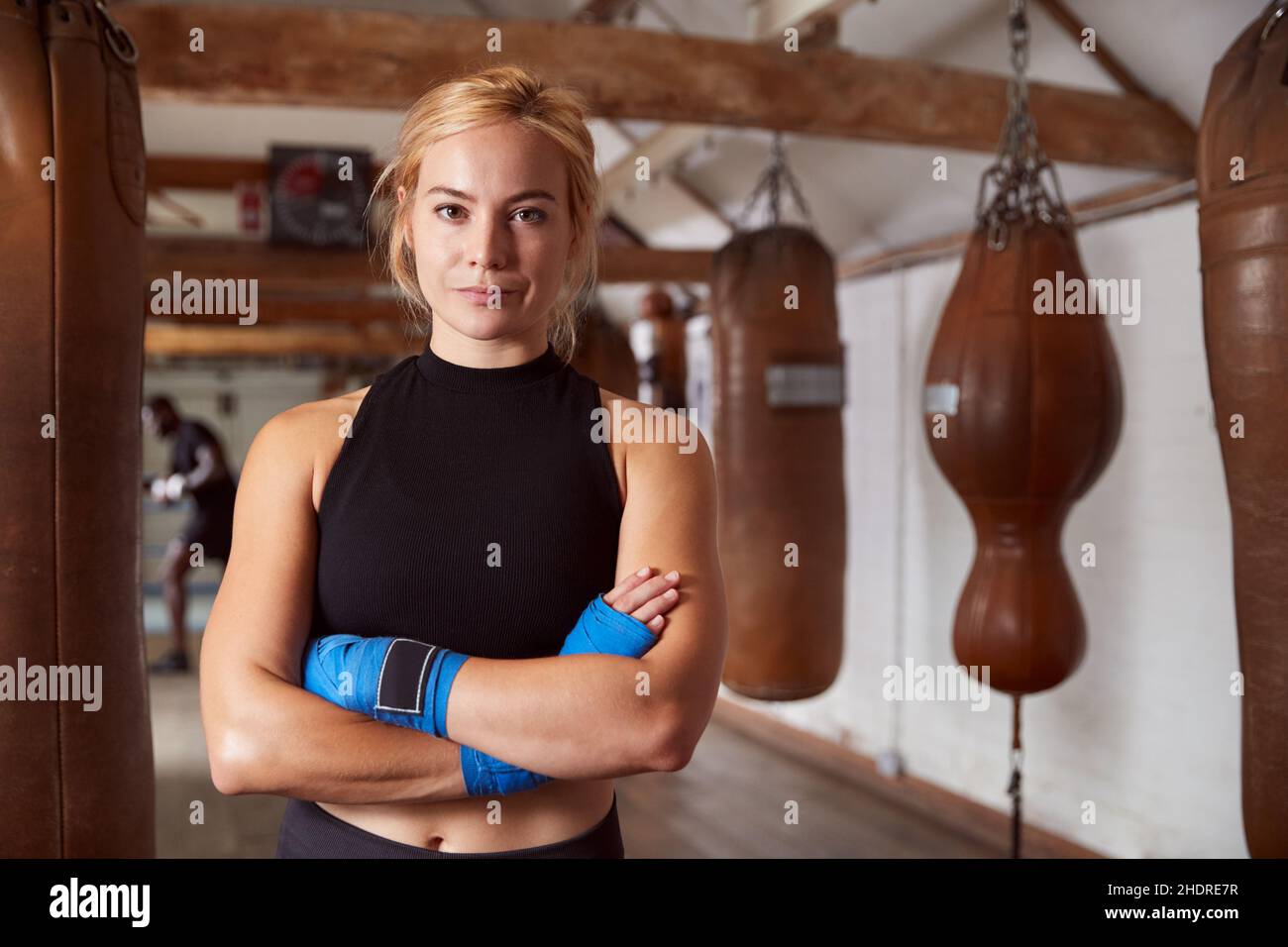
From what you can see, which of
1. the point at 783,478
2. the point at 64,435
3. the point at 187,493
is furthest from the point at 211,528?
the point at 64,435

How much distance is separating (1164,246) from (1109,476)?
0.84 meters

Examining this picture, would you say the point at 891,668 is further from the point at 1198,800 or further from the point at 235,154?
the point at 235,154

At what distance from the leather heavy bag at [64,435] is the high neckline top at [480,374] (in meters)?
0.74

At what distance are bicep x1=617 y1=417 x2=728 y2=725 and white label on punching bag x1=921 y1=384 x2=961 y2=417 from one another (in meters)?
1.67

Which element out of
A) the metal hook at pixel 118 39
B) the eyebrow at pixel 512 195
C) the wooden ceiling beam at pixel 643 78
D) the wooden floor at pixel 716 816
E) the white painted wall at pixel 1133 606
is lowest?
the wooden floor at pixel 716 816

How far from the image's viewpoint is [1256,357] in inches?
69.3

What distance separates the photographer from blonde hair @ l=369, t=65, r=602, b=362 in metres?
1.09

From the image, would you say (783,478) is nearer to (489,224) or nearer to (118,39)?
(118,39)

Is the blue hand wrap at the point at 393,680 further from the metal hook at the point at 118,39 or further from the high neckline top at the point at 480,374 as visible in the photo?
the metal hook at the point at 118,39

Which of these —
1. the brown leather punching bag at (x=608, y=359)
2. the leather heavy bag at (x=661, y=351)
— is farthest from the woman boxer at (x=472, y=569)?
the leather heavy bag at (x=661, y=351)

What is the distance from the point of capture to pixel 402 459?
1.15 meters

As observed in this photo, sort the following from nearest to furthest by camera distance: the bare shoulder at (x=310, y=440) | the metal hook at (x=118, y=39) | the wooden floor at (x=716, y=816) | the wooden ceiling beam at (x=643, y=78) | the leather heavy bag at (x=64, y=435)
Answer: the bare shoulder at (x=310, y=440) < the leather heavy bag at (x=64, y=435) < the metal hook at (x=118, y=39) < the wooden ceiling beam at (x=643, y=78) < the wooden floor at (x=716, y=816)

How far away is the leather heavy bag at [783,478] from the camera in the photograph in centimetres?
327
